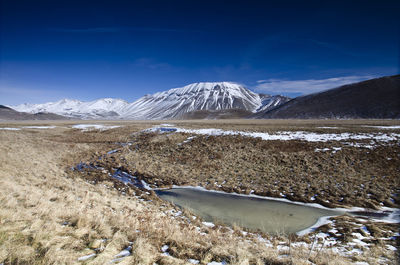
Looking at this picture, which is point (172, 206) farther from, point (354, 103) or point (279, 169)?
point (354, 103)

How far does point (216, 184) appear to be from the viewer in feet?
45.7

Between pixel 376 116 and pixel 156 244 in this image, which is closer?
pixel 156 244

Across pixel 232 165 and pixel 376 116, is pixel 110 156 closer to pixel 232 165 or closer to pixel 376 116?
pixel 232 165

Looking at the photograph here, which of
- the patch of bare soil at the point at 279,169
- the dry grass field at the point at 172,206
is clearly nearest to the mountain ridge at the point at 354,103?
the patch of bare soil at the point at 279,169

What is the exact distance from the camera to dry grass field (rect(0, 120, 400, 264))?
482 cm

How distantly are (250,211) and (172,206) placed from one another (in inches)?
162

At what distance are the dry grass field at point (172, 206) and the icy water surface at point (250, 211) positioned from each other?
2.87 feet

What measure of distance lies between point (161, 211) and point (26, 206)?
5.15m

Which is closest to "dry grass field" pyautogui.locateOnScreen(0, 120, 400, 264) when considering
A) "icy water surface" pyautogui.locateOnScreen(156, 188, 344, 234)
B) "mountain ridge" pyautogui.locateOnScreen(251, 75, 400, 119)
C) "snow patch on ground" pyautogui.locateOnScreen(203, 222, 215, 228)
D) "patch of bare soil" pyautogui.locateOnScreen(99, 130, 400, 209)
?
"patch of bare soil" pyautogui.locateOnScreen(99, 130, 400, 209)

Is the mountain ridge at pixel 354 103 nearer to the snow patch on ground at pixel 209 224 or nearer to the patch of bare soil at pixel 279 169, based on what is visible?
the patch of bare soil at pixel 279 169

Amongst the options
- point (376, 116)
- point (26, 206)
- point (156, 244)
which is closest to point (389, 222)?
point (156, 244)

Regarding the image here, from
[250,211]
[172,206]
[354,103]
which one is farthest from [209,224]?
[354,103]

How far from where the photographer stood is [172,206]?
10.2 m

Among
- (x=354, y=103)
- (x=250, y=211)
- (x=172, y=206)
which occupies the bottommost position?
(x=250, y=211)
